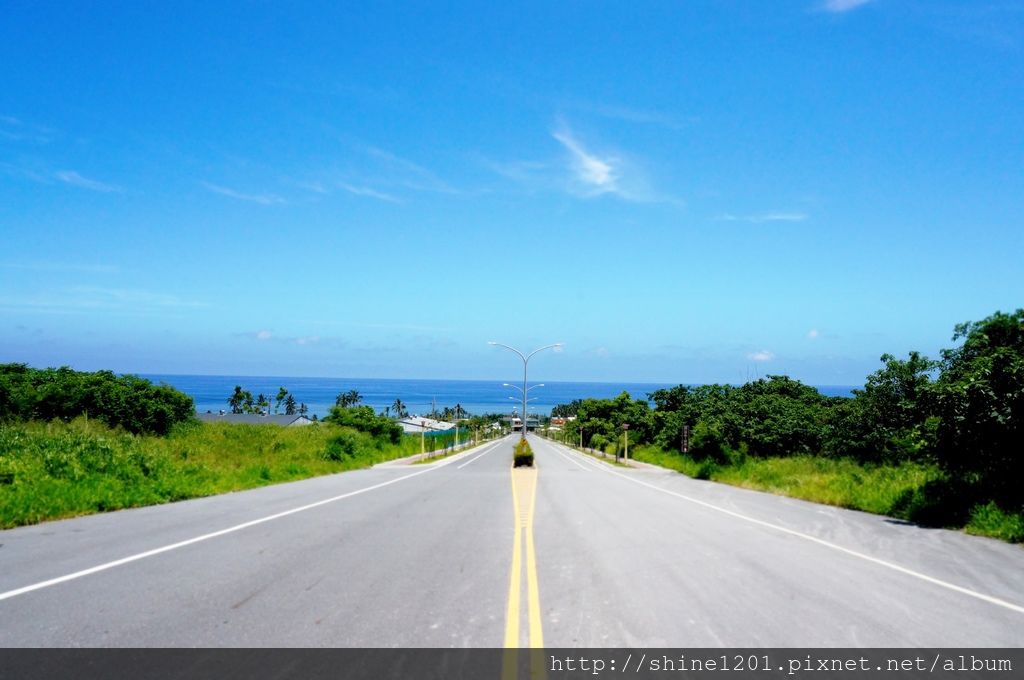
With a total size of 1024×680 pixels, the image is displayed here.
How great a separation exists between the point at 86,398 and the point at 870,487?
43350 mm

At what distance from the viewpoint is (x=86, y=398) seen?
139 ft

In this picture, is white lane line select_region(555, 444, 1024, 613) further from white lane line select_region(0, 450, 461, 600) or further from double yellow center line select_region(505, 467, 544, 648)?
white lane line select_region(0, 450, 461, 600)

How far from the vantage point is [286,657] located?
5312 mm

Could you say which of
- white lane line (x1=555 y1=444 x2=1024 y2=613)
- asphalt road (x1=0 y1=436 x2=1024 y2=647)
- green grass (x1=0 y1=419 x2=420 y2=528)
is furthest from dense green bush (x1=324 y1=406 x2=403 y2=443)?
white lane line (x1=555 y1=444 x2=1024 y2=613)

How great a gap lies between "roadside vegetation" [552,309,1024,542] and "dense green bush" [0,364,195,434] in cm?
3367

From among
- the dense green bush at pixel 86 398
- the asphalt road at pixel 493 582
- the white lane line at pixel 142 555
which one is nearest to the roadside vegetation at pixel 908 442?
the asphalt road at pixel 493 582

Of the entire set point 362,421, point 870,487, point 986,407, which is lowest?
point 362,421

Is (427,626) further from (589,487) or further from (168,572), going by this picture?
(589,487)

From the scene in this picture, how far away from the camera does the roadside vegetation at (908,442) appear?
13.3m

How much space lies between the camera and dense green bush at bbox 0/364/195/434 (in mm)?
39781

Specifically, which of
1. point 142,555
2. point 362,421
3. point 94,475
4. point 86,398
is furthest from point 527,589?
point 362,421

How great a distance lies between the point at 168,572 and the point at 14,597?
1.56m

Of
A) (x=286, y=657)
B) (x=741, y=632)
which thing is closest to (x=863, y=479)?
(x=741, y=632)

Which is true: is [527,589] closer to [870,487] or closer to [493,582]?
[493,582]
